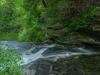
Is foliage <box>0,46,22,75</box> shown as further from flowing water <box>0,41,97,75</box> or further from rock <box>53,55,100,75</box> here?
rock <box>53,55,100,75</box>

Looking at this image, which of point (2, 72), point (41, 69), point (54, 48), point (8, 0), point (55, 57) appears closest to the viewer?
point (2, 72)

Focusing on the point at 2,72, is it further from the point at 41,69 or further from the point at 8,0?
the point at 8,0

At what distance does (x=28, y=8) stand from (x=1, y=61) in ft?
68.0

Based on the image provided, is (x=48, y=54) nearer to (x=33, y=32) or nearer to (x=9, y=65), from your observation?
(x=9, y=65)

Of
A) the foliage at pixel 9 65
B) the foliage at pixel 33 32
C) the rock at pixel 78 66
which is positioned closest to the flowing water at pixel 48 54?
the rock at pixel 78 66

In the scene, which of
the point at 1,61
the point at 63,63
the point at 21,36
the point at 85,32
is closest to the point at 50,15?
the point at 85,32

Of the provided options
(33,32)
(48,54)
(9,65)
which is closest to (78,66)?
(48,54)

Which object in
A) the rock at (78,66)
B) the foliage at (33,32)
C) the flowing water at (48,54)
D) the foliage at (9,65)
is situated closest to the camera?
the foliage at (9,65)

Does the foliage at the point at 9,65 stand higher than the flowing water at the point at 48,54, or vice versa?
the foliage at the point at 9,65

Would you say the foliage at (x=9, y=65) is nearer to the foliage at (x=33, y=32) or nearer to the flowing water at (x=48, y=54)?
the flowing water at (x=48, y=54)

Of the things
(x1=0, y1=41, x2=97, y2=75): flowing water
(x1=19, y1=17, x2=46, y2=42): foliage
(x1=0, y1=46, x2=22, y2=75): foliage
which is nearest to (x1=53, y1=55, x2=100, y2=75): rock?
(x1=0, y1=41, x2=97, y2=75): flowing water

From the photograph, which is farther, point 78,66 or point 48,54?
point 48,54

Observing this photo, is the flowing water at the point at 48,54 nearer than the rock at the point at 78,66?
No

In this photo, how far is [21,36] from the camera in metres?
28.8
